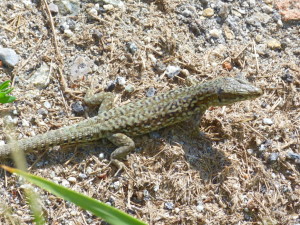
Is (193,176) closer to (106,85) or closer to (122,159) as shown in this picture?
(122,159)

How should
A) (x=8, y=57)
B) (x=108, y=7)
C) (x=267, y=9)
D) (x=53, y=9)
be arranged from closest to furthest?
(x=8, y=57)
(x=53, y=9)
(x=108, y=7)
(x=267, y=9)

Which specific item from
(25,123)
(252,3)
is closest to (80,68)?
(25,123)

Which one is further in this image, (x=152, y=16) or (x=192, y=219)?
(x=152, y=16)

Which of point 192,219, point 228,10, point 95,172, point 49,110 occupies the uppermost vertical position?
point 228,10

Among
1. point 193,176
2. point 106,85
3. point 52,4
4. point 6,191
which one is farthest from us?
point 52,4

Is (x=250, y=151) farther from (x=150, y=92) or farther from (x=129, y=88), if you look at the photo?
(x=129, y=88)

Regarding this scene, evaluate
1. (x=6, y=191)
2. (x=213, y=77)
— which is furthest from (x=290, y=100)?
(x=6, y=191)

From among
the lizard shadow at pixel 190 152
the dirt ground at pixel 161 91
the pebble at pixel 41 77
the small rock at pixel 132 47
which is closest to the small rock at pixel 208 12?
the dirt ground at pixel 161 91

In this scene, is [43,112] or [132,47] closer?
[43,112]
